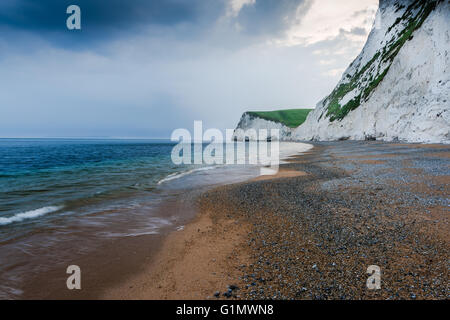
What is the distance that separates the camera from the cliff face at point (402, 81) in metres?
26.1

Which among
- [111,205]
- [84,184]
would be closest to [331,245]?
[111,205]

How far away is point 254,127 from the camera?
424 ft

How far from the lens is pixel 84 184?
46.7 feet

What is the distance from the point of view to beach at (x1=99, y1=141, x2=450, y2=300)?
11.1 ft

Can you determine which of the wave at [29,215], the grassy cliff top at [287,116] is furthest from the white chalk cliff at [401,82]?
the grassy cliff top at [287,116]

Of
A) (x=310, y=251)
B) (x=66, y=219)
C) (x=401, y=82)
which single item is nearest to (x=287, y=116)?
(x=401, y=82)

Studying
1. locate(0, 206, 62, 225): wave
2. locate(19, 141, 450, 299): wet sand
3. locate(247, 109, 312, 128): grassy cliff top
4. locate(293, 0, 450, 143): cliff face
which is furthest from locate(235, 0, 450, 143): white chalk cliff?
locate(247, 109, 312, 128): grassy cliff top

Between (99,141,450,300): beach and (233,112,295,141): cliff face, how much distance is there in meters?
109

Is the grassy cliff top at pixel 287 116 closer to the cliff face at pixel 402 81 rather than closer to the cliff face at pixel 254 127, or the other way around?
the cliff face at pixel 254 127

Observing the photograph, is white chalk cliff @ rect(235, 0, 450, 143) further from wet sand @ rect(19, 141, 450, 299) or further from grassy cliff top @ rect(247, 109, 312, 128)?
grassy cliff top @ rect(247, 109, 312, 128)

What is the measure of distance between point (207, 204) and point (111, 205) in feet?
14.7

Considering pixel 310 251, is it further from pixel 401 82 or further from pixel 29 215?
pixel 401 82

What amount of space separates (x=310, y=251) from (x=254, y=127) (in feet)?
420

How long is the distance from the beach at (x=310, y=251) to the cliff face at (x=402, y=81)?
26.9 metres
